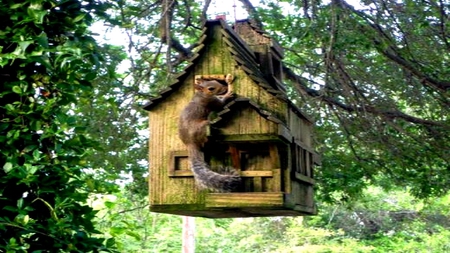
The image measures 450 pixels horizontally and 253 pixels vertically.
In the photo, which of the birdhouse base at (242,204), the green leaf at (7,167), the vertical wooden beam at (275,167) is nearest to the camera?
the green leaf at (7,167)

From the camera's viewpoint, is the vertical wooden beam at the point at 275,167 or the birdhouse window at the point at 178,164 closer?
the vertical wooden beam at the point at 275,167

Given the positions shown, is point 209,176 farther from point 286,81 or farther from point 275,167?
point 286,81

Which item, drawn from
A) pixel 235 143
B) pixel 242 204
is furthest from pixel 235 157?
pixel 242 204

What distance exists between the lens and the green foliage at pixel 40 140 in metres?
1.48

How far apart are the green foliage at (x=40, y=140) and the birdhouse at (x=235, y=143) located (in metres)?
0.88

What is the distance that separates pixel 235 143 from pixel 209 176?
0.14 metres

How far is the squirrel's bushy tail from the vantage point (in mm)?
2438

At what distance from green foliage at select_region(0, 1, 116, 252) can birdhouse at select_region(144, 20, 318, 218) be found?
878mm

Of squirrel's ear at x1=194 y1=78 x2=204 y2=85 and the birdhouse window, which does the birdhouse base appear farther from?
squirrel's ear at x1=194 y1=78 x2=204 y2=85

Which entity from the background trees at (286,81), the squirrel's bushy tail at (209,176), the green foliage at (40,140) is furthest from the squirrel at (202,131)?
the green foliage at (40,140)

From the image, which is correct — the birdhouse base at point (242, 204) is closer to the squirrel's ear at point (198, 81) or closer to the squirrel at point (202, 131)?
the squirrel at point (202, 131)

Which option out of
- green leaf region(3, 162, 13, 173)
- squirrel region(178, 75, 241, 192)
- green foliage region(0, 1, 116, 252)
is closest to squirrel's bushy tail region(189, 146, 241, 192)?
squirrel region(178, 75, 241, 192)

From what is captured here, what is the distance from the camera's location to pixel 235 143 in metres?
2.48

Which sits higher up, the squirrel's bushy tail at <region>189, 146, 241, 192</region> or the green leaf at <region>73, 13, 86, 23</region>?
the green leaf at <region>73, 13, 86, 23</region>
